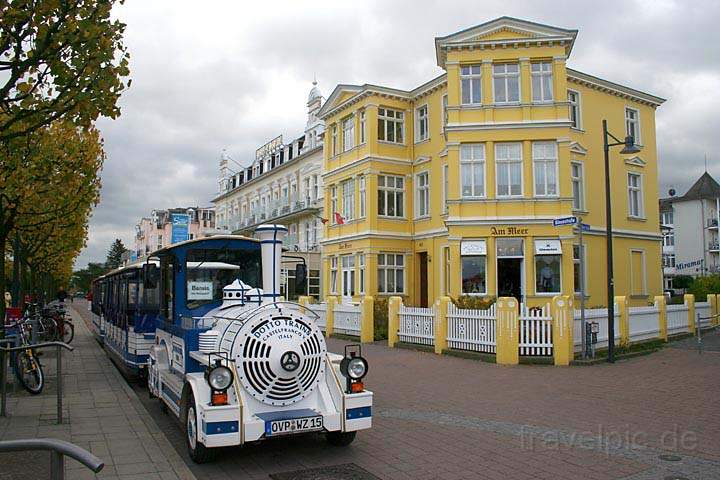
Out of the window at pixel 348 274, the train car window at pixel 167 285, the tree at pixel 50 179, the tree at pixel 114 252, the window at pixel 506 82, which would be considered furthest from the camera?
the tree at pixel 114 252

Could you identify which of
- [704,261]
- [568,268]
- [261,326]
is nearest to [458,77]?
[568,268]

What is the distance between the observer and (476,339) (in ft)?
52.3

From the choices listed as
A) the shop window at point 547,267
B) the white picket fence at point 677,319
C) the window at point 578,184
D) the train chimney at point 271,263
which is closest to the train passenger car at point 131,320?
the train chimney at point 271,263

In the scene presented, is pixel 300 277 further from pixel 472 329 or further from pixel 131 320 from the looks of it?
pixel 472 329

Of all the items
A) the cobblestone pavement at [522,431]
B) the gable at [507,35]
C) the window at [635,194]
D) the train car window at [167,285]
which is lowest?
the cobblestone pavement at [522,431]

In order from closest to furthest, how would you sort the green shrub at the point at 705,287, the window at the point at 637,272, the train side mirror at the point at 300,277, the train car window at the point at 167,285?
the train side mirror at the point at 300,277
the train car window at the point at 167,285
the window at the point at 637,272
the green shrub at the point at 705,287

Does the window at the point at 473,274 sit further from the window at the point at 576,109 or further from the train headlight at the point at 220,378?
the train headlight at the point at 220,378

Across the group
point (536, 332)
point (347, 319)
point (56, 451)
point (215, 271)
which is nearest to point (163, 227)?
point (347, 319)

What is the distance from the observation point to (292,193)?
148 feet

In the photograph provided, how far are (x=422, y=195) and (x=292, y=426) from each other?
23.5 m

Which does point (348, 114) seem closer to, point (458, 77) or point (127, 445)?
point (458, 77)

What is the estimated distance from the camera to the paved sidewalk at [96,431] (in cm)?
636

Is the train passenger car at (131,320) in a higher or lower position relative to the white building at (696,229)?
lower

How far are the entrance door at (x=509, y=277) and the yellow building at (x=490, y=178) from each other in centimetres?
4
